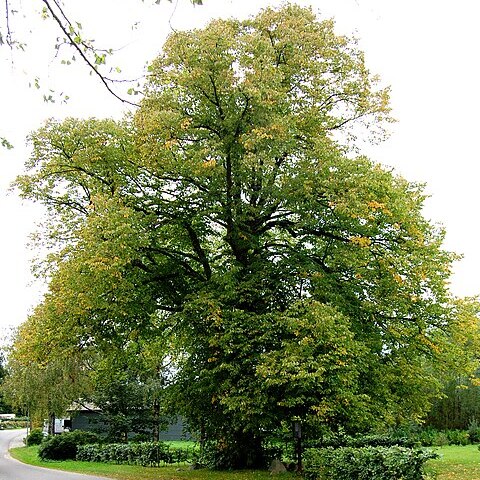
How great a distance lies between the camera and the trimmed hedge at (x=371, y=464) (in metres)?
12.6

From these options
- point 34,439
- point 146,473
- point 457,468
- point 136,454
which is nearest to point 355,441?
point 457,468

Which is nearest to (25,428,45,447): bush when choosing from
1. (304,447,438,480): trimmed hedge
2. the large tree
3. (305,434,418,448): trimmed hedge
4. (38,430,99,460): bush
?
(38,430,99,460): bush

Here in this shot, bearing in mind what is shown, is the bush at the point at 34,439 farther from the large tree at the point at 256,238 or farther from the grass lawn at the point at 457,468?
the grass lawn at the point at 457,468

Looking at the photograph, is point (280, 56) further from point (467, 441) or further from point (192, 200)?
point (467, 441)

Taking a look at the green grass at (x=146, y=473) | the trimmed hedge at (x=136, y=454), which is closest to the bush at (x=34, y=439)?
the green grass at (x=146, y=473)

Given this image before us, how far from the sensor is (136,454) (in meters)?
27.0

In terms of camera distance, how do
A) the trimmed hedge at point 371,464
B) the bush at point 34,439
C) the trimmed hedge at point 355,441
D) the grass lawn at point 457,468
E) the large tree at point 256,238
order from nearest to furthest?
the trimmed hedge at point 371,464 < the grass lawn at point 457,468 < the large tree at point 256,238 < the trimmed hedge at point 355,441 < the bush at point 34,439

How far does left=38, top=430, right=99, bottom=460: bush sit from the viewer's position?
2822 cm

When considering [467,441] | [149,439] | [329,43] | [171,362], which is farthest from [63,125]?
[467,441]

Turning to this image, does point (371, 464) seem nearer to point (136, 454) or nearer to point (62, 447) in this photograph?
point (136, 454)

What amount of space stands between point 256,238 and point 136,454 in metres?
12.8

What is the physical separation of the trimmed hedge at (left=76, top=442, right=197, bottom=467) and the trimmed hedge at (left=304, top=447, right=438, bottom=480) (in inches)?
446

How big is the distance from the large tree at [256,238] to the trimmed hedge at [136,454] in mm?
6514

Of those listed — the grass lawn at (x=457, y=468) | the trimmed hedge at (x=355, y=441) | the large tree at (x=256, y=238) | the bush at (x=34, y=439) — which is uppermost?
the large tree at (x=256, y=238)
